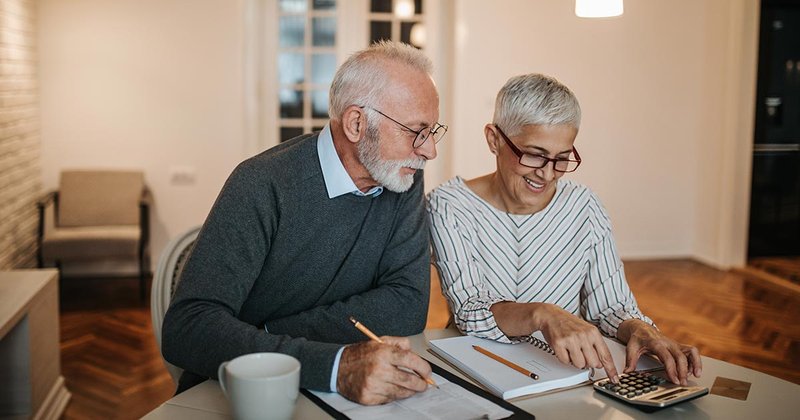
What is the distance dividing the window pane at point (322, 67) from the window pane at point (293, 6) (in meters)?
0.41

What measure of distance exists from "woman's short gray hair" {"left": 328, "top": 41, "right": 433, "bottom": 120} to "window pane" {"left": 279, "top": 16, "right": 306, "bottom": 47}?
194 inches

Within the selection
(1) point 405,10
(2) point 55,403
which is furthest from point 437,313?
(1) point 405,10

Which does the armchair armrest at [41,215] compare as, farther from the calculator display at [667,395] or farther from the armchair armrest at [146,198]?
the calculator display at [667,395]

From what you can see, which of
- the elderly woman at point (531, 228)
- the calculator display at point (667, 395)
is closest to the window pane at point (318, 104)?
the elderly woman at point (531, 228)

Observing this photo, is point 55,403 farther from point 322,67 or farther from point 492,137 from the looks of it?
point 322,67

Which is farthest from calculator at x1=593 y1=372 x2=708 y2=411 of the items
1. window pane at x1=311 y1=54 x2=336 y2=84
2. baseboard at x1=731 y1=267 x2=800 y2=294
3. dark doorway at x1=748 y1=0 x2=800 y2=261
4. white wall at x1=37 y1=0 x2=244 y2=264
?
dark doorway at x1=748 y1=0 x2=800 y2=261

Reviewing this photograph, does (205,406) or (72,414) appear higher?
(205,406)

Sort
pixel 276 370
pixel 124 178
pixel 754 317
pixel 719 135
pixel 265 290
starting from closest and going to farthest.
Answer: pixel 276 370, pixel 265 290, pixel 754 317, pixel 124 178, pixel 719 135

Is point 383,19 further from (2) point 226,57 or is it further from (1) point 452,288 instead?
(1) point 452,288

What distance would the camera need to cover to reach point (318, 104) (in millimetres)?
6590

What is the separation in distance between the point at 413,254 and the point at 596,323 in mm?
503

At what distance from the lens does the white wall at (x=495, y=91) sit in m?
5.62

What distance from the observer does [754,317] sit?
15.5 ft

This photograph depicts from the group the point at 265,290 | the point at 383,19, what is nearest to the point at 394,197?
the point at 265,290
